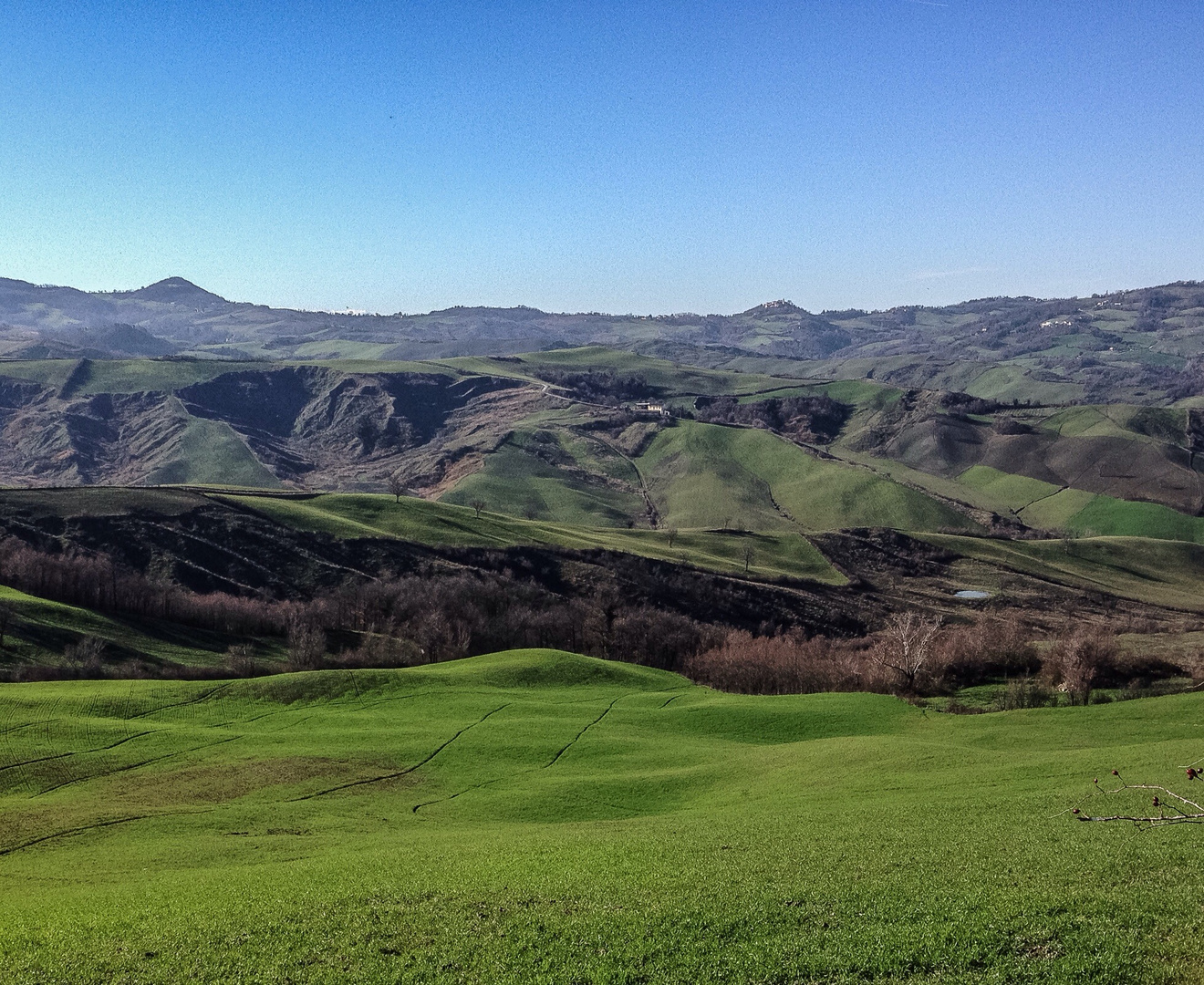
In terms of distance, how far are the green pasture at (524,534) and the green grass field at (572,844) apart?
82.9m

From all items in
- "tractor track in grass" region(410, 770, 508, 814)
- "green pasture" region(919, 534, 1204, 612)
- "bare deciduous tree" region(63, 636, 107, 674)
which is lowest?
"green pasture" region(919, 534, 1204, 612)

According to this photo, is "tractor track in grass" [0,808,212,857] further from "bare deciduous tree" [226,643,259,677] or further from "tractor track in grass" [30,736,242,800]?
"bare deciduous tree" [226,643,259,677]

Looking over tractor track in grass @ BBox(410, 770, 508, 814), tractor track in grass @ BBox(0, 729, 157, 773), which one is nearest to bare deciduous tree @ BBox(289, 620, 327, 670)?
tractor track in grass @ BBox(0, 729, 157, 773)

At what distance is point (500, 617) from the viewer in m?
118

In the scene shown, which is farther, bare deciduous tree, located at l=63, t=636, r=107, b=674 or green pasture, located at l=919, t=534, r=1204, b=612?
green pasture, located at l=919, t=534, r=1204, b=612

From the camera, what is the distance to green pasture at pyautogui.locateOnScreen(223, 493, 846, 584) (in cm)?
15138

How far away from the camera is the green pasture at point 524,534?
151 m

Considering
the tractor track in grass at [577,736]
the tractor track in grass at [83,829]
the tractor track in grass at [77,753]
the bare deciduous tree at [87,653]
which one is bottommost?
the bare deciduous tree at [87,653]

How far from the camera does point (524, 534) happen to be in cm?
15900

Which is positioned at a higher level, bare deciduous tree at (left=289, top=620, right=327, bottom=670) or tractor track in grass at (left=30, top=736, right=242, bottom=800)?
tractor track in grass at (left=30, top=736, right=242, bottom=800)

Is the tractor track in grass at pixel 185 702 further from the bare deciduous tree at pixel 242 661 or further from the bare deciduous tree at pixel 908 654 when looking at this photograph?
the bare deciduous tree at pixel 908 654

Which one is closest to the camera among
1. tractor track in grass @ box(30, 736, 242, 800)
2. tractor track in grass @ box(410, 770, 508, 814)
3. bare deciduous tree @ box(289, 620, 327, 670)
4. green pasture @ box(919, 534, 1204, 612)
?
tractor track in grass @ box(410, 770, 508, 814)

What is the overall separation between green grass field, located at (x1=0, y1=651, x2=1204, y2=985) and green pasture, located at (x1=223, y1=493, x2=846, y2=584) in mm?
82898

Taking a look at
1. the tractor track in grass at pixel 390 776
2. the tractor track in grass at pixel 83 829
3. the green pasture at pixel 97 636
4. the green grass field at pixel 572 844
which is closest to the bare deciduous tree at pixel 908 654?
the green grass field at pixel 572 844
